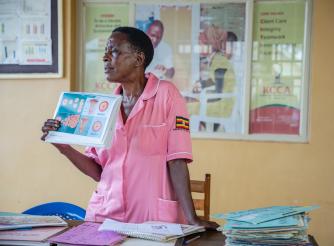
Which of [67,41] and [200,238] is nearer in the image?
[200,238]

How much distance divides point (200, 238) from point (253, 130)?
248cm

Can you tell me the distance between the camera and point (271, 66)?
3.96 meters

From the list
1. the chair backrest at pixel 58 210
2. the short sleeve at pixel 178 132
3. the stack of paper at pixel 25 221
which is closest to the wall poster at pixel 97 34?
the chair backrest at pixel 58 210

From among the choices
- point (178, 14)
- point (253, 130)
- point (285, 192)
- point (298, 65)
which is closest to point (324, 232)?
point (285, 192)

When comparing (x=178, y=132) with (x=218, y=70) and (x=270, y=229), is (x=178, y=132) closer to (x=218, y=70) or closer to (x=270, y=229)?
(x=270, y=229)

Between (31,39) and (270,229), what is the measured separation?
3438mm

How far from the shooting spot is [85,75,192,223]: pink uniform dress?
73.7 inches

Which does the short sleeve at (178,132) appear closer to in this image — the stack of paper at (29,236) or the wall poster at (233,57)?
the stack of paper at (29,236)

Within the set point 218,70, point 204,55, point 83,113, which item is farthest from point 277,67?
point 83,113

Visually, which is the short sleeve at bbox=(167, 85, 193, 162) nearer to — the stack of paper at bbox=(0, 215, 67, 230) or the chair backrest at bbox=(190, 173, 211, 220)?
the chair backrest at bbox=(190, 173, 211, 220)

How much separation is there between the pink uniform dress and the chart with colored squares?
186 mm

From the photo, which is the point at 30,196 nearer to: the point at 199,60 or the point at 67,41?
A: the point at 67,41

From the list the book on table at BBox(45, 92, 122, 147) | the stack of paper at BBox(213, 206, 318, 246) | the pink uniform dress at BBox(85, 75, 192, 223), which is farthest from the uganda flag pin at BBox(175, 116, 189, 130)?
the stack of paper at BBox(213, 206, 318, 246)

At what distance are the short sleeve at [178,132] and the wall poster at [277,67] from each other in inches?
86.6
